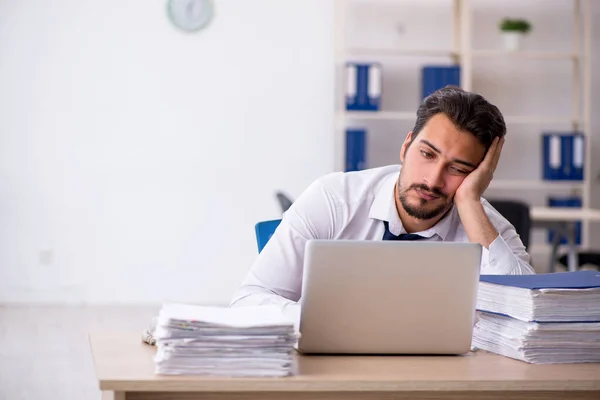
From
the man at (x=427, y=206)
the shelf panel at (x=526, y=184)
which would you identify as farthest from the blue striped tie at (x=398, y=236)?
the shelf panel at (x=526, y=184)

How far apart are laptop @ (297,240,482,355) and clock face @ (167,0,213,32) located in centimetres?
438

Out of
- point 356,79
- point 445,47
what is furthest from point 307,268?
point 445,47

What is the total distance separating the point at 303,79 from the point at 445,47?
954mm

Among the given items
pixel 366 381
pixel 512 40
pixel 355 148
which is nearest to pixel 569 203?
pixel 512 40

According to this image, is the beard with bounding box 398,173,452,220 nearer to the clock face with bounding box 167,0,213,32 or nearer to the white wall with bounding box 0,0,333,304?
the white wall with bounding box 0,0,333,304

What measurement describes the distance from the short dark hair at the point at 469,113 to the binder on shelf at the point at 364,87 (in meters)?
3.35

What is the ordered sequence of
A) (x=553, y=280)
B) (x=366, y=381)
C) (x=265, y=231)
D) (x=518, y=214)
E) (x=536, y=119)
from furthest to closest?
(x=536, y=119) → (x=518, y=214) → (x=265, y=231) → (x=553, y=280) → (x=366, y=381)

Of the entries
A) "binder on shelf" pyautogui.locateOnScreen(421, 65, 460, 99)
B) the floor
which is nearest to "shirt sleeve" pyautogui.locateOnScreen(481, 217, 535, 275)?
the floor

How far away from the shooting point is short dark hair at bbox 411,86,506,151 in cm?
203

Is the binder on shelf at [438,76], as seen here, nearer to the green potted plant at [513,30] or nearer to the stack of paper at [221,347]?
the green potted plant at [513,30]

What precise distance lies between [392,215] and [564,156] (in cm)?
373

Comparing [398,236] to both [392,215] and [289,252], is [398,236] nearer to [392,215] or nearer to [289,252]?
[392,215]

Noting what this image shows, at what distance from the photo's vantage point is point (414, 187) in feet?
6.73

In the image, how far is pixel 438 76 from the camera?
5508 mm
